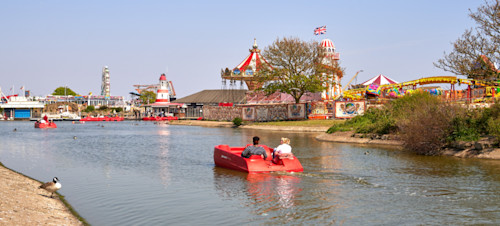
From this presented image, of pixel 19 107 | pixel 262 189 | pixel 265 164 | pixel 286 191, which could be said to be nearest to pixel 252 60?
pixel 265 164

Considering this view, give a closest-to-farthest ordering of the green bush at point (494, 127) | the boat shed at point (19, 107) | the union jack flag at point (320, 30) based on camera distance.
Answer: the green bush at point (494, 127), the union jack flag at point (320, 30), the boat shed at point (19, 107)

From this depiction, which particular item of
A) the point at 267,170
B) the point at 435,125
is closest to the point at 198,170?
the point at 267,170

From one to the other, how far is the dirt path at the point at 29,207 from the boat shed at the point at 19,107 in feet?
408

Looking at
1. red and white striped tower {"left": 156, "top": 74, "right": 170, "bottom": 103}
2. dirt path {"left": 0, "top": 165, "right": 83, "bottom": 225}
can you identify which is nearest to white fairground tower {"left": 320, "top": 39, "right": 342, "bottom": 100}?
red and white striped tower {"left": 156, "top": 74, "right": 170, "bottom": 103}

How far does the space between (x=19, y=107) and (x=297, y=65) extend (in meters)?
94.6

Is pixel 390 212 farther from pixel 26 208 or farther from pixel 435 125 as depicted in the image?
pixel 435 125

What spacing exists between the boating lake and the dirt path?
0.61 metres

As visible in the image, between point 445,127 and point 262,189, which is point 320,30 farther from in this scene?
point 262,189

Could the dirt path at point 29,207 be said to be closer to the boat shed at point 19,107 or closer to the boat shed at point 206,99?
the boat shed at point 206,99

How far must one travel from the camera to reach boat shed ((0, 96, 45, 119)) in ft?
424

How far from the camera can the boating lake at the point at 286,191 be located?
12.1 m

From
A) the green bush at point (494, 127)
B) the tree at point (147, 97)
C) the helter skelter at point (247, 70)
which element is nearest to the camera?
the green bush at point (494, 127)

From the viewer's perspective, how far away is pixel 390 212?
12.5 m

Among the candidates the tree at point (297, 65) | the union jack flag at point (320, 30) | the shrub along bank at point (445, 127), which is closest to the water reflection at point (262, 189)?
the shrub along bank at point (445, 127)
